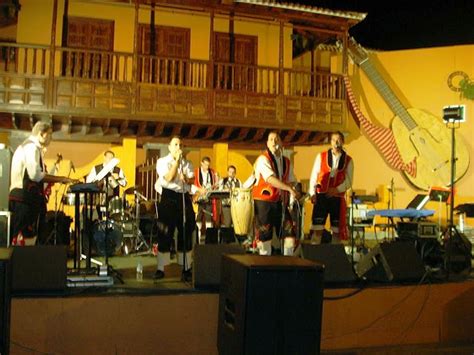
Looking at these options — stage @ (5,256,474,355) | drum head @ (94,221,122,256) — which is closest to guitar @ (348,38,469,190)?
drum head @ (94,221,122,256)

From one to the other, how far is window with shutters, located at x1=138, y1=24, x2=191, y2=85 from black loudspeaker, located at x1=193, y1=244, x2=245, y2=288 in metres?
8.45

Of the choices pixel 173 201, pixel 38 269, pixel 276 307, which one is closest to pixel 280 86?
pixel 173 201

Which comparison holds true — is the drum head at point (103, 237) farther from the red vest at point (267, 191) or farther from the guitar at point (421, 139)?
the guitar at point (421, 139)

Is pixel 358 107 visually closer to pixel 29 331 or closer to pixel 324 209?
pixel 324 209

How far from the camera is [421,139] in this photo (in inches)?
591

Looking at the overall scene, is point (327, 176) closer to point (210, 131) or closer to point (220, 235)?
point (220, 235)

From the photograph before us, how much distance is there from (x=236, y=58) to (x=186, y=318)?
1109 cm

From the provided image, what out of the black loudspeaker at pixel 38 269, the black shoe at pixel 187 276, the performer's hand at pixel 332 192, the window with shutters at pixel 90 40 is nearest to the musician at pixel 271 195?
the performer's hand at pixel 332 192

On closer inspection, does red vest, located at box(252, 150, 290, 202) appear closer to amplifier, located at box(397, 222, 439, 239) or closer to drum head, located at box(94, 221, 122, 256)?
amplifier, located at box(397, 222, 439, 239)

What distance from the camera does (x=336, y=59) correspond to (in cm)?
1564

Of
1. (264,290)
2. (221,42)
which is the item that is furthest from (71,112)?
(264,290)

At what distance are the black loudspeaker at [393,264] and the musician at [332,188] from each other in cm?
102

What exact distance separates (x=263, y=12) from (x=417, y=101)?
16.9 ft

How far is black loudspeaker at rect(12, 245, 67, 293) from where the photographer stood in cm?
470
